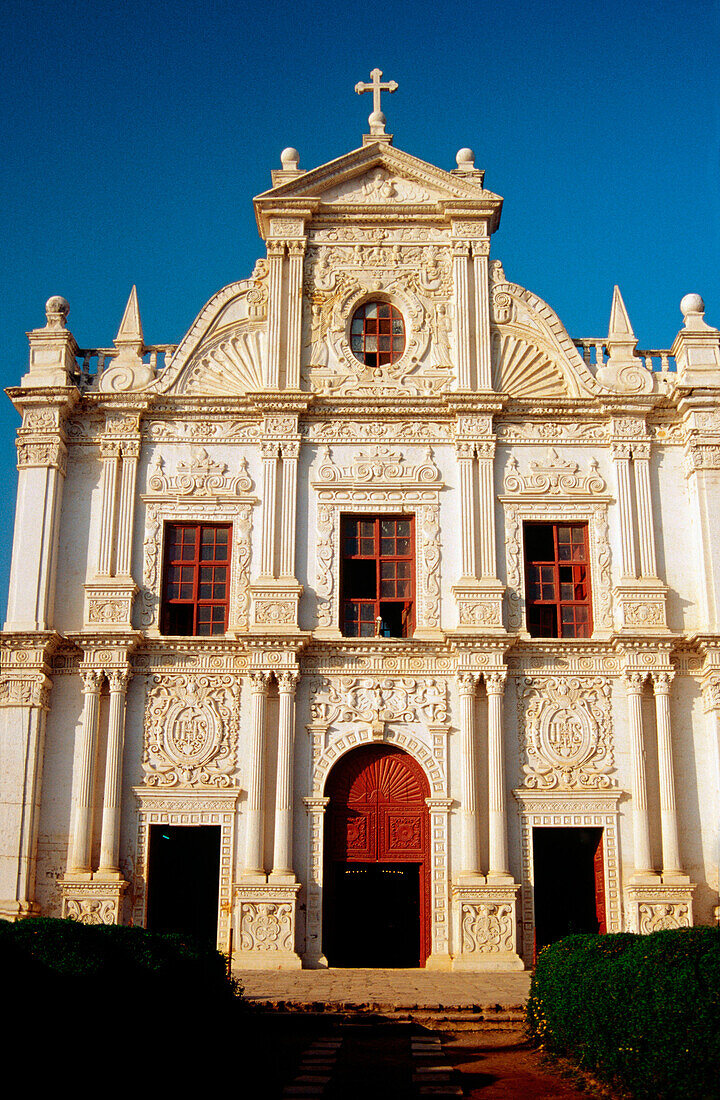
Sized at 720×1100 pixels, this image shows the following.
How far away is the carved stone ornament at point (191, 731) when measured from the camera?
18000 mm

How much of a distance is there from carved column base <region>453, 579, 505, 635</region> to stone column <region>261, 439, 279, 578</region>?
3014 mm

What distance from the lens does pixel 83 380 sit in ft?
65.6

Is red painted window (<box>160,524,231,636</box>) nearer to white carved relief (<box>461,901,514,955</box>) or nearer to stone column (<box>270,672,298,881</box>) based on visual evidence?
stone column (<box>270,672,298,881</box>)

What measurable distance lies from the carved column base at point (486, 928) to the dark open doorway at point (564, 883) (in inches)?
101

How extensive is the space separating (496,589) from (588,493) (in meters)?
2.41

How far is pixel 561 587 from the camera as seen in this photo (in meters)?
19.1

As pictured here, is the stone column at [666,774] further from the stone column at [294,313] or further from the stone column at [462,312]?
the stone column at [294,313]

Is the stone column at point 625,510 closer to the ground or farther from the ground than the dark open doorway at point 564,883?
farther from the ground

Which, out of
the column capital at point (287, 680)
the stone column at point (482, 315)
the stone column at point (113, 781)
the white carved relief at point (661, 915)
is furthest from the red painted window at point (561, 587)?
the stone column at point (113, 781)

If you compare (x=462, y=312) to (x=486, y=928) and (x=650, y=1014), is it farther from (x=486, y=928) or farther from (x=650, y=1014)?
(x=650, y=1014)

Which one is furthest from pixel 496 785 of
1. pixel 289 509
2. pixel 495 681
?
pixel 289 509

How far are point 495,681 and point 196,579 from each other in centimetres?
518

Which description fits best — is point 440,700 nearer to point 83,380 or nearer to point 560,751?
point 560,751

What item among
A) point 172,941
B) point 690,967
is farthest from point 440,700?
point 690,967
